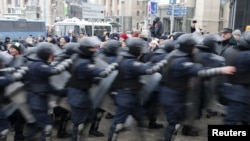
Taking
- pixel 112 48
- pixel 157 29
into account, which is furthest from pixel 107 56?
pixel 157 29

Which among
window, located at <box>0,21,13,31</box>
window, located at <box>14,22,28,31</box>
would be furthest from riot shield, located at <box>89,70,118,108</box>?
window, located at <box>14,22,28,31</box>

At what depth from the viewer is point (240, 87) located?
494 cm

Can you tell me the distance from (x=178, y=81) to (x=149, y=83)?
0.82m

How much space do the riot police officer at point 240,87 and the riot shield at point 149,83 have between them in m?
1.37

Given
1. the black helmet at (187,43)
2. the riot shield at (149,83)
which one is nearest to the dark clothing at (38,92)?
the riot shield at (149,83)

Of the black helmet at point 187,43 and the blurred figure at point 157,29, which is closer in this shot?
the black helmet at point 187,43

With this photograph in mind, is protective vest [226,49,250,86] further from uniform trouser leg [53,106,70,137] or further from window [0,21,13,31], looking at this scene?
window [0,21,13,31]

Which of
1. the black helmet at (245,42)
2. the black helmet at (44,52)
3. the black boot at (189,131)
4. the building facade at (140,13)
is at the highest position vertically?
the building facade at (140,13)

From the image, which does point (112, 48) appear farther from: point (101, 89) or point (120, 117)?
point (120, 117)

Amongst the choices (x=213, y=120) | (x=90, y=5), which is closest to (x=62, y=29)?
(x=90, y=5)

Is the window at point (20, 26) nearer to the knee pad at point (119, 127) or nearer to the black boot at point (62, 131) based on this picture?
the black boot at point (62, 131)

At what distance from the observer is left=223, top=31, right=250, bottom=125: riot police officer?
4.88 meters

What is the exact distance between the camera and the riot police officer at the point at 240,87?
488cm

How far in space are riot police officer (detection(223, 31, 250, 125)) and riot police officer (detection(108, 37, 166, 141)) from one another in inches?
51.9
